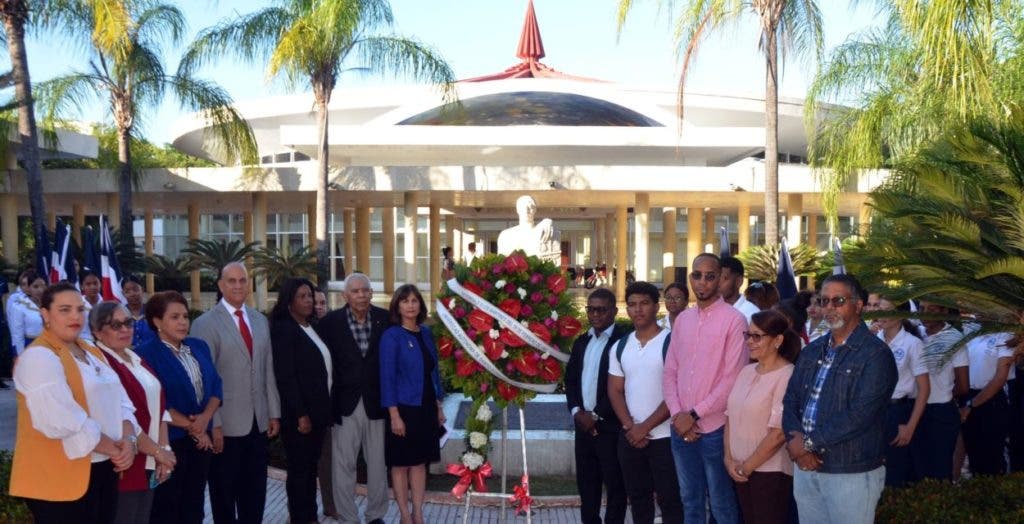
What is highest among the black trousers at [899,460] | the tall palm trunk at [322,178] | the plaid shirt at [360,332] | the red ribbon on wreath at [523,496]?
the tall palm trunk at [322,178]

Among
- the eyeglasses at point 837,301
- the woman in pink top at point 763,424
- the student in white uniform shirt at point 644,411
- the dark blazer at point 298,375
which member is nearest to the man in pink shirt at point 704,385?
the student in white uniform shirt at point 644,411

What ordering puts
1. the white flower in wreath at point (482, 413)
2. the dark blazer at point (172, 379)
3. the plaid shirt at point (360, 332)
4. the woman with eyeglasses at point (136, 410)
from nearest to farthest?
the woman with eyeglasses at point (136, 410), the dark blazer at point (172, 379), the plaid shirt at point (360, 332), the white flower in wreath at point (482, 413)

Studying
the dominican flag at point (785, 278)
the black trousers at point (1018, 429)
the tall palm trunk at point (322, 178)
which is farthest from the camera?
the tall palm trunk at point (322, 178)

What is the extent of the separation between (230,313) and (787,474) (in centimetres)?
356

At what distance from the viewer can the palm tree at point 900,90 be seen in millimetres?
7586

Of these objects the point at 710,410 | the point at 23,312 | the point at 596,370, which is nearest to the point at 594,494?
the point at 596,370

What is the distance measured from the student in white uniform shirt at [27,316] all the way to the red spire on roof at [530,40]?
135ft

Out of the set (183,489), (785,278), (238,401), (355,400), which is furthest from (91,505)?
(785,278)

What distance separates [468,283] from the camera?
20.9ft

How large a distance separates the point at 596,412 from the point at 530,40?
4552cm

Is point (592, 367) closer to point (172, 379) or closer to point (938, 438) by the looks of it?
point (938, 438)

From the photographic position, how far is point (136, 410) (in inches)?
190

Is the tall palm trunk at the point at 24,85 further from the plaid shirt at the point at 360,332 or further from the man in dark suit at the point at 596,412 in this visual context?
the man in dark suit at the point at 596,412

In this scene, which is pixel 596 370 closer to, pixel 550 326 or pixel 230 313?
pixel 550 326
